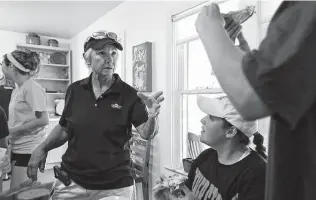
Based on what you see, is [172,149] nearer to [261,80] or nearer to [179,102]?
[179,102]

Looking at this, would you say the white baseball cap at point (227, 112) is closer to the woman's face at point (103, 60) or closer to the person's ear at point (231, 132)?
the person's ear at point (231, 132)

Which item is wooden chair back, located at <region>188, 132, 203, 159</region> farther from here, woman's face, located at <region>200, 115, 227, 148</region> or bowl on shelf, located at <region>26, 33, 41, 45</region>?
bowl on shelf, located at <region>26, 33, 41, 45</region>

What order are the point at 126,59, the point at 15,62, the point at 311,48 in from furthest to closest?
1. the point at 126,59
2. the point at 15,62
3. the point at 311,48

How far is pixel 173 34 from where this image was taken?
273cm

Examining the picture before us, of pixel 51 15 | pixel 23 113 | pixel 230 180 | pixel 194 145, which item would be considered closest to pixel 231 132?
pixel 230 180

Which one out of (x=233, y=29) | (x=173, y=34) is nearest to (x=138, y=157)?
(x=173, y=34)

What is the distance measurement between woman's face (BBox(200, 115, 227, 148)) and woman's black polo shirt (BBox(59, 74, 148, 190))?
1.31ft

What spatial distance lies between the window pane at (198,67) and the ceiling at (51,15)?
5.84 feet

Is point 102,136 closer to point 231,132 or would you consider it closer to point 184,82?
point 231,132

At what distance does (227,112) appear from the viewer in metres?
1.18

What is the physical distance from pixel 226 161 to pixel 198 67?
161 centimetres

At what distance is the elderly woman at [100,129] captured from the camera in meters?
1.46

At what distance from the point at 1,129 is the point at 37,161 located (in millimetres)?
421

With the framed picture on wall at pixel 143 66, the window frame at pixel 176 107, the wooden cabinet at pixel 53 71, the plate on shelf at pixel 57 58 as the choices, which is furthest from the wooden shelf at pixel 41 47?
the window frame at pixel 176 107
